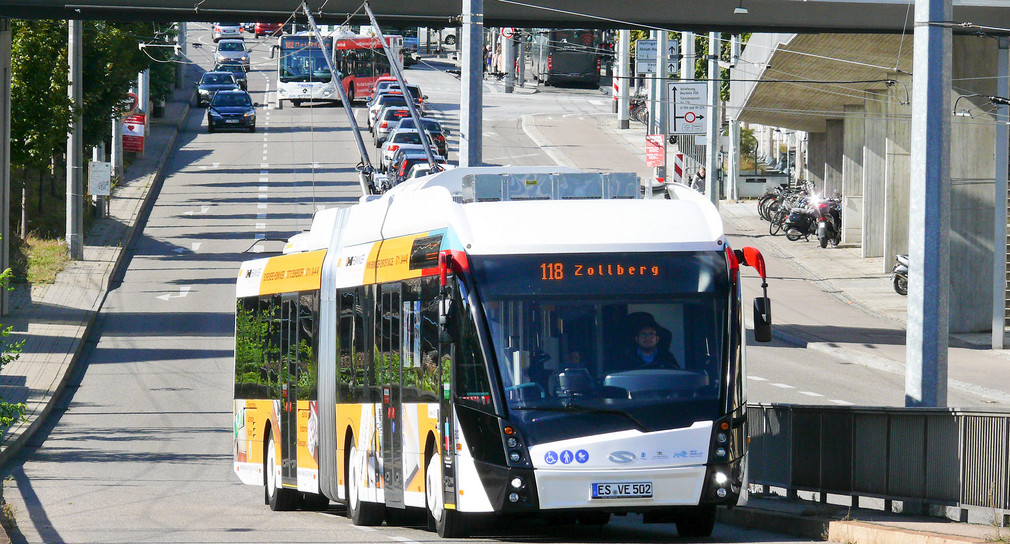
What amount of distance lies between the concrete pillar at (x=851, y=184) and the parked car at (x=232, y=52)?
164 ft

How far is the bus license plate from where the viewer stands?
36.2 ft

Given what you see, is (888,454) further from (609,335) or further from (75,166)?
(75,166)

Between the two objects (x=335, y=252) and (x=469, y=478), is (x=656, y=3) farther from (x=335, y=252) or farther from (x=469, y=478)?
(x=469, y=478)

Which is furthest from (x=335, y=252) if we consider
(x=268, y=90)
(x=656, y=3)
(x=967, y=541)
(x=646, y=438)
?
(x=268, y=90)

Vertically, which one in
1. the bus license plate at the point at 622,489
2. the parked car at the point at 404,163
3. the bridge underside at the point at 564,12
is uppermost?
the bridge underside at the point at 564,12

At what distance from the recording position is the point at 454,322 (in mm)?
11258

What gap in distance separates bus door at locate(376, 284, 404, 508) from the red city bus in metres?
58.6

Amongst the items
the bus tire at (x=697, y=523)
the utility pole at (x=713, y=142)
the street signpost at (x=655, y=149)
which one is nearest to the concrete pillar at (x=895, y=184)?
the utility pole at (x=713, y=142)

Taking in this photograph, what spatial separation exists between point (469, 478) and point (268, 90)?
74622 millimetres

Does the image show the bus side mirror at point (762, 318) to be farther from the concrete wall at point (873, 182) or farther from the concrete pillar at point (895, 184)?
the concrete wall at point (873, 182)

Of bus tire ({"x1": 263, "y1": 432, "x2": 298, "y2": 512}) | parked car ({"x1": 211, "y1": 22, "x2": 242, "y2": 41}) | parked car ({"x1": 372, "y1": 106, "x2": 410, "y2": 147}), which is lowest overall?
bus tire ({"x1": 263, "y1": 432, "x2": 298, "y2": 512})

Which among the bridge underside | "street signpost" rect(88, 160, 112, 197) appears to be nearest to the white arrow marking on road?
"street signpost" rect(88, 160, 112, 197)

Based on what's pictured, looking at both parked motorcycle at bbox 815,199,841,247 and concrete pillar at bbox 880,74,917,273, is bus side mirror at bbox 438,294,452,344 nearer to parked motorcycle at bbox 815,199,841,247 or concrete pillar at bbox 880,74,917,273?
concrete pillar at bbox 880,74,917,273

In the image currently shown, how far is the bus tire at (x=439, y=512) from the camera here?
Result: 1178 cm
